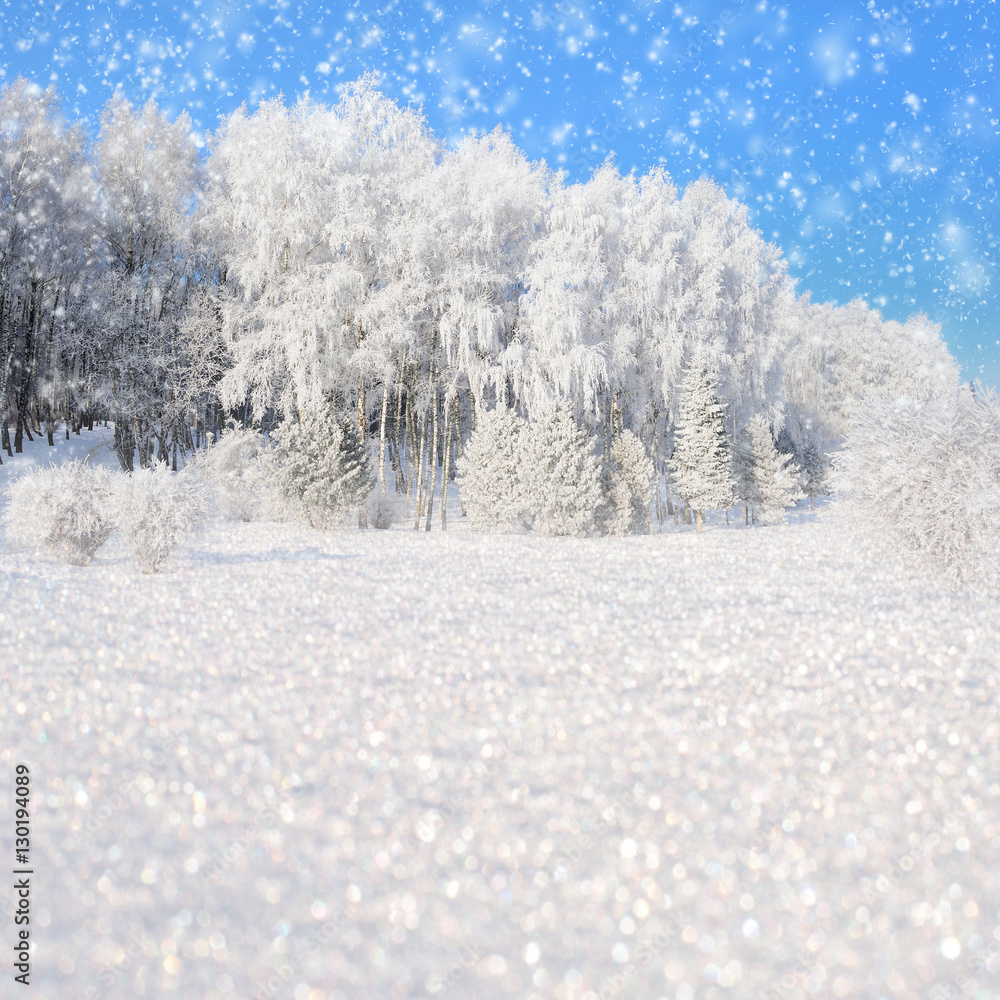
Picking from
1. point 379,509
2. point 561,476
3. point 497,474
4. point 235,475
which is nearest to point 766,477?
point 561,476

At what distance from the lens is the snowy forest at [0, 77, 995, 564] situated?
55.9 ft

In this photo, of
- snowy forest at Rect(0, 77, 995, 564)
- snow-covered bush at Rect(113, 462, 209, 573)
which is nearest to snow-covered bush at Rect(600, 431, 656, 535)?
snowy forest at Rect(0, 77, 995, 564)

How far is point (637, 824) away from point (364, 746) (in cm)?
157

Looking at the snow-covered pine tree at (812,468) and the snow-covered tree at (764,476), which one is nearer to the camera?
the snow-covered tree at (764,476)

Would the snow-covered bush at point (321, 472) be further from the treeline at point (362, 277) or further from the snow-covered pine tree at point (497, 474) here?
the snow-covered pine tree at point (497, 474)

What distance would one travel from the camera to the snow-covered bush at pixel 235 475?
17.9 meters

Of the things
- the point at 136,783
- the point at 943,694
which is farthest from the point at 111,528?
the point at 943,694

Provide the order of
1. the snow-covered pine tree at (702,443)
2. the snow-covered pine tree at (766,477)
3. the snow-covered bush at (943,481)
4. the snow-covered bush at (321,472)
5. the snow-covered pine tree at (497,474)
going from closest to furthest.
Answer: the snow-covered bush at (943,481), the snow-covered bush at (321,472), the snow-covered pine tree at (497,474), the snow-covered pine tree at (702,443), the snow-covered pine tree at (766,477)

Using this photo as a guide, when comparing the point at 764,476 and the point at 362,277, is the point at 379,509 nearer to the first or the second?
the point at 362,277

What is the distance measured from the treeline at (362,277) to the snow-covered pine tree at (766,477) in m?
0.66

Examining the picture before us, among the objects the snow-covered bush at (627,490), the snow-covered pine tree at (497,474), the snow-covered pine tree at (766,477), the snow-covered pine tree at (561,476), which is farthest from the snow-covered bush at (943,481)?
the snow-covered pine tree at (766,477)

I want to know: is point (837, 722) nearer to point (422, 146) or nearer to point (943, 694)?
point (943, 694)

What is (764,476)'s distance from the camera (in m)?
24.3

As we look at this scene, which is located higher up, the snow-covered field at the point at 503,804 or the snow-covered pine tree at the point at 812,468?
the snow-covered pine tree at the point at 812,468
